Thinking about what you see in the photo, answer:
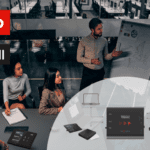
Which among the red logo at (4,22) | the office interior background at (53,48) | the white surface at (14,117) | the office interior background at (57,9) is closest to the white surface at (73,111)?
the white surface at (14,117)

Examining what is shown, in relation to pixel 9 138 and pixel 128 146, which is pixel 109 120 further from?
pixel 9 138

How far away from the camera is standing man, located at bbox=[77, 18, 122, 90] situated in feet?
10.1

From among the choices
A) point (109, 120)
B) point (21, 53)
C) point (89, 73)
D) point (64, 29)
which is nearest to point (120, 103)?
point (89, 73)

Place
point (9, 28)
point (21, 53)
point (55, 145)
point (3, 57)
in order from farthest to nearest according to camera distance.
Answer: point (21, 53) < point (9, 28) < point (3, 57) < point (55, 145)

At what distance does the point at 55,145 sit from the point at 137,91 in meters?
1.99

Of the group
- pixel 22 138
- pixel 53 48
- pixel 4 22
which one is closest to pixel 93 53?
pixel 22 138

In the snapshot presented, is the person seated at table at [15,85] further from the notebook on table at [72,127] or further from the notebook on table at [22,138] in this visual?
the notebook on table at [72,127]

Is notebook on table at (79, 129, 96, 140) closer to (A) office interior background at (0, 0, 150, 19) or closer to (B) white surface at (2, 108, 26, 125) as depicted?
(B) white surface at (2, 108, 26, 125)

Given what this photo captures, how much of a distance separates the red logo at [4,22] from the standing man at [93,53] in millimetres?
1941

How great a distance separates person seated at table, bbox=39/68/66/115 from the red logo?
2149 mm

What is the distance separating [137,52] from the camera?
11.7ft

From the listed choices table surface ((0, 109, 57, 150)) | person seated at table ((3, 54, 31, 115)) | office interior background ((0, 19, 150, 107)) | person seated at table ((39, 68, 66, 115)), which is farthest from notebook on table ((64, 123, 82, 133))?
office interior background ((0, 19, 150, 107))

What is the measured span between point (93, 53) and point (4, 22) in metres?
2.15

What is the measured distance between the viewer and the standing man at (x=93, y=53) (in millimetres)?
3086
